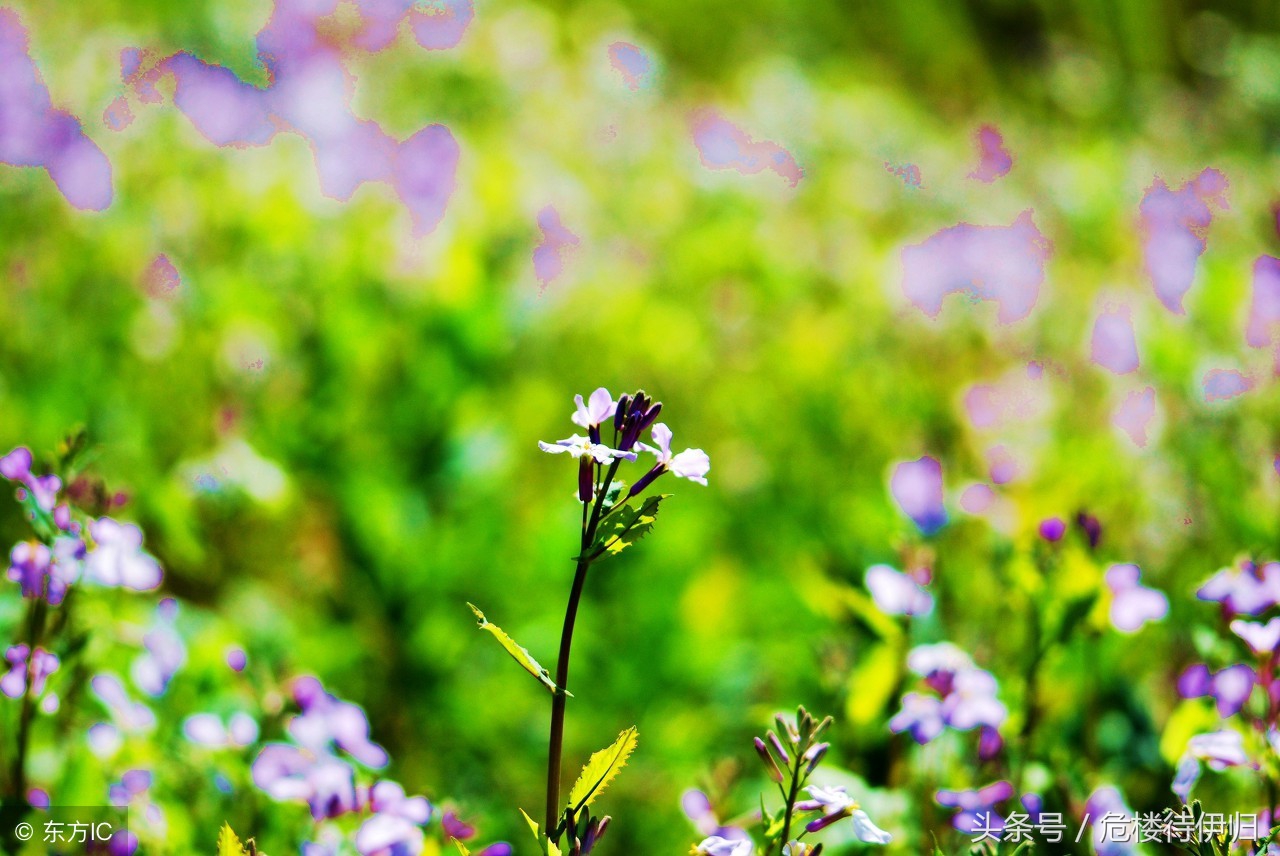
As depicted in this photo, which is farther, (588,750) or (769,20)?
(769,20)

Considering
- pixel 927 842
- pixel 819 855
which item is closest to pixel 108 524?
pixel 819 855

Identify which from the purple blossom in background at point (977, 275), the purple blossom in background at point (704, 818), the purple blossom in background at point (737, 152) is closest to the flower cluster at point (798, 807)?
the purple blossom in background at point (704, 818)

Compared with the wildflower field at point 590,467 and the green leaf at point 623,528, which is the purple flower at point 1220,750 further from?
the green leaf at point 623,528

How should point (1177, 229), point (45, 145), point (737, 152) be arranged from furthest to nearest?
point (737, 152), point (1177, 229), point (45, 145)

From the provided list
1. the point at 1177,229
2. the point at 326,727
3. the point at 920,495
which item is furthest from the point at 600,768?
the point at 1177,229

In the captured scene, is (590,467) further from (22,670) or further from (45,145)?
(45,145)

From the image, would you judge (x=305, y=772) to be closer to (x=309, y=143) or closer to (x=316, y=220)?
(x=316, y=220)
